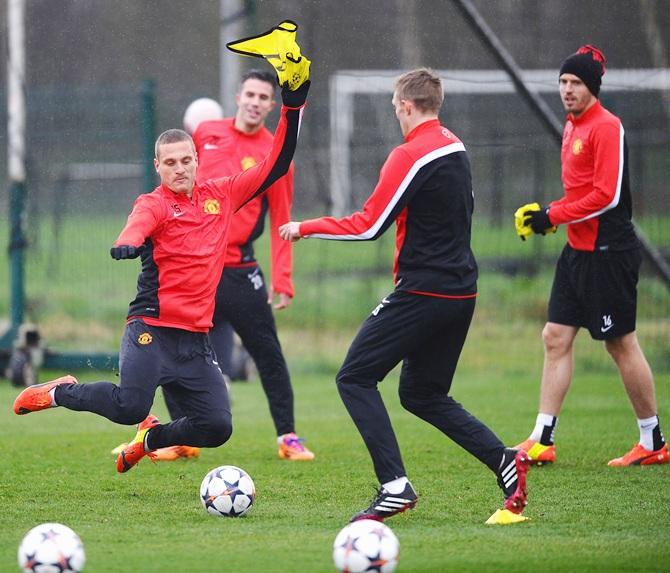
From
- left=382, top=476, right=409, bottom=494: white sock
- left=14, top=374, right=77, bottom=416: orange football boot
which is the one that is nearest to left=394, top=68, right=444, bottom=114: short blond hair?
left=382, top=476, right=409, bottom=494: white sock

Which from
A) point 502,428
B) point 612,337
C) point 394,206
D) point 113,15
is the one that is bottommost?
point 502,428

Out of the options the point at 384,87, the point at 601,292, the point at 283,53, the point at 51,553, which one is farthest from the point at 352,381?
the point at 384,87

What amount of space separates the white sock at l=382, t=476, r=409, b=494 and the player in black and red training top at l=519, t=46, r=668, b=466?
198 cm

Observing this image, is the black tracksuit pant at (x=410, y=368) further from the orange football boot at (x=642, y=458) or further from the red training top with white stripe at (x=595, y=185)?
the orange football boot at (x=642, y=458)

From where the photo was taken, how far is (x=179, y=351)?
21.2 ft

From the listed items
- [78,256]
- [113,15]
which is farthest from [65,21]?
[78,256]

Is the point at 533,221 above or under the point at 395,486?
above

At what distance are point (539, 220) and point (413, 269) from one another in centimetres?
193

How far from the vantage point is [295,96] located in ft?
21.2

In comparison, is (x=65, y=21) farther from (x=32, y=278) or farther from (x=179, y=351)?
(x=179, y=351)

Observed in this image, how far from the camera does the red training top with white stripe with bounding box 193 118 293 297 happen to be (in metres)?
8.09

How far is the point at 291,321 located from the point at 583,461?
21.8ft

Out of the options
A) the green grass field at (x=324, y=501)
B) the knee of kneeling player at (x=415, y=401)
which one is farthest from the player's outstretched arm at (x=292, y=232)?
the green grass field at (x=324, y=501)

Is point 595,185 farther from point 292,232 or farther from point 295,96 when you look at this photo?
point 292,232
